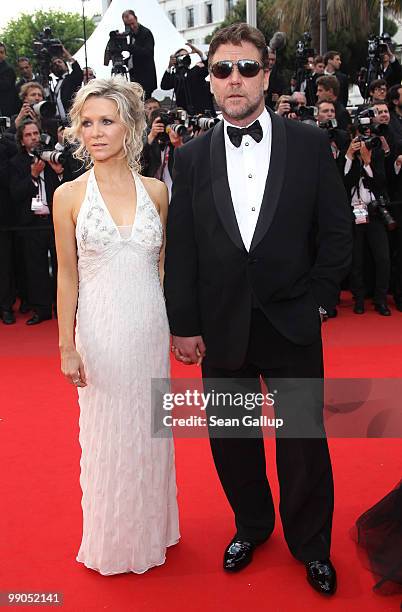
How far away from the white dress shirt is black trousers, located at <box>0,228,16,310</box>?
425 cm

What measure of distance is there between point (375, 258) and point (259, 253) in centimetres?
398

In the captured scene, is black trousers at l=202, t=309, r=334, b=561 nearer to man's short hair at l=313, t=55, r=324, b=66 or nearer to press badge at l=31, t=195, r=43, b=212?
press badge at l=31, t=195, r=43, b=212

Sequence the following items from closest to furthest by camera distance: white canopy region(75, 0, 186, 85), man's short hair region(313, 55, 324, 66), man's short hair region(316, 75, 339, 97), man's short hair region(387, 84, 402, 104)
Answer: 1. man's short hair region(316, 75, 339, 97)
2. man's short hair region(387, 84, 402, 104)
3. man's short hair region(313, 55, 324, 66)
4. white canopy region(75, 0, 186, 85)

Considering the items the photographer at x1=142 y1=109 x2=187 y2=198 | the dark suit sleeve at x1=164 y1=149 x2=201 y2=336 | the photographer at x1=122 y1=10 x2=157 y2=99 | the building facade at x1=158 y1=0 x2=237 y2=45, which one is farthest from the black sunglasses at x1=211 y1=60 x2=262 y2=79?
the building facade at x1=158 y1=0 x2=237 y2=45

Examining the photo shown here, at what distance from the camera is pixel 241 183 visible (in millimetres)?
2320

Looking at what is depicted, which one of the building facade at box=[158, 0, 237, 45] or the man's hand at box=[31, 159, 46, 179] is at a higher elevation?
the building facade at box=[158, 0, 237, 45]

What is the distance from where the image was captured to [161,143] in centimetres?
623

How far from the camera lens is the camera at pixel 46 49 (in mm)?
8085

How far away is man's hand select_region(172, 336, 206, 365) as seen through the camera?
245cm

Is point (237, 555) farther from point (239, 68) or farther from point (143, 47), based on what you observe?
point (143, 47)

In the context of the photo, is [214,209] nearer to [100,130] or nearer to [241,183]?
[241,183]

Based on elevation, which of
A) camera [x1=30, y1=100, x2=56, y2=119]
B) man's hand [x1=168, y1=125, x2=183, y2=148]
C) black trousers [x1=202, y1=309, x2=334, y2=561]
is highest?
camera [x1=30, y1=100, x2=56, y2=119]

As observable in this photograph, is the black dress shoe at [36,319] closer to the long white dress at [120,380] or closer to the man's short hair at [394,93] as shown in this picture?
the long white dress at [120,380]

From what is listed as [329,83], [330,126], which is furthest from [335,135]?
[329,83]
